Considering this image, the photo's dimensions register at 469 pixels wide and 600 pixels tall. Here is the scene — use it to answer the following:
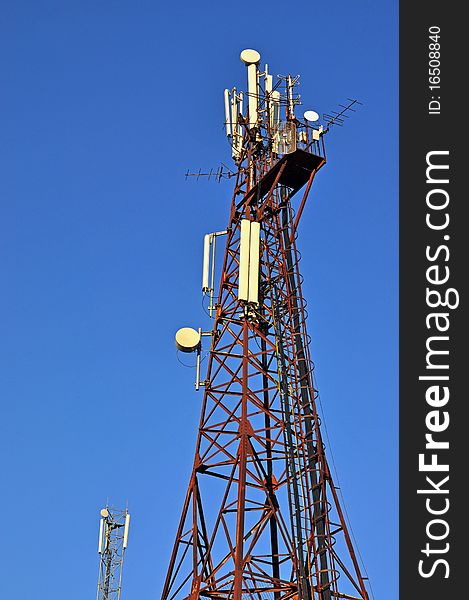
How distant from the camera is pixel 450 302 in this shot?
2341 cm

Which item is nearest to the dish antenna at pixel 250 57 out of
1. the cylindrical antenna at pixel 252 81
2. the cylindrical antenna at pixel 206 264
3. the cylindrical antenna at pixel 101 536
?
the cylindrical antenna at pixel 252 81

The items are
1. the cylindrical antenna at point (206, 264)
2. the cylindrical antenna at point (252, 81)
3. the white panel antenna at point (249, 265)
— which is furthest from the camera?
the cylindrical antenna at point (252, 81)

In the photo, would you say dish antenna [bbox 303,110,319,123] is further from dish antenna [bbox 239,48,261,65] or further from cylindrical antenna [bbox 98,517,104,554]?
cylindrical antenna [bbox 98,517,104,554]

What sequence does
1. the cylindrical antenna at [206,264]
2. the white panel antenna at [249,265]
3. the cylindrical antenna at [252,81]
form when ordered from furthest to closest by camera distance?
the cylindrical antenna at [252,81], the cylindrical antenna at [206,264], the white panel antenna at [249,265]

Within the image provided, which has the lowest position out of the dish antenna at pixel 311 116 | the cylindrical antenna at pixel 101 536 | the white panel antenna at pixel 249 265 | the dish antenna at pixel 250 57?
the cylindrical antenna at pixel 101 536

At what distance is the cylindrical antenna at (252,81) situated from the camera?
116ft

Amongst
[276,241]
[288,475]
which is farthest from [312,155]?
[288,475]

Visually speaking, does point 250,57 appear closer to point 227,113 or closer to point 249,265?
point 227,113

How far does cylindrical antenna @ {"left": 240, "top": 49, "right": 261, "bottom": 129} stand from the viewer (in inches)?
1389

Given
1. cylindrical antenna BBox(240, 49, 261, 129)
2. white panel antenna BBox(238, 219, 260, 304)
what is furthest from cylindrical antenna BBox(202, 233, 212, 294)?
cylindrical antenna BBox(240, 49, 261, 129)

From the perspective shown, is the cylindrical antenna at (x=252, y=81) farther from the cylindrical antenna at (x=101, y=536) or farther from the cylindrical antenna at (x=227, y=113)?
the cylindrical antenna at (x=101, y=536)

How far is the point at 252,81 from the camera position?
36.2 m

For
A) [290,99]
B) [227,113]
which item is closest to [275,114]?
[290,99]

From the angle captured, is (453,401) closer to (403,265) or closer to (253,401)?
(403,265)
